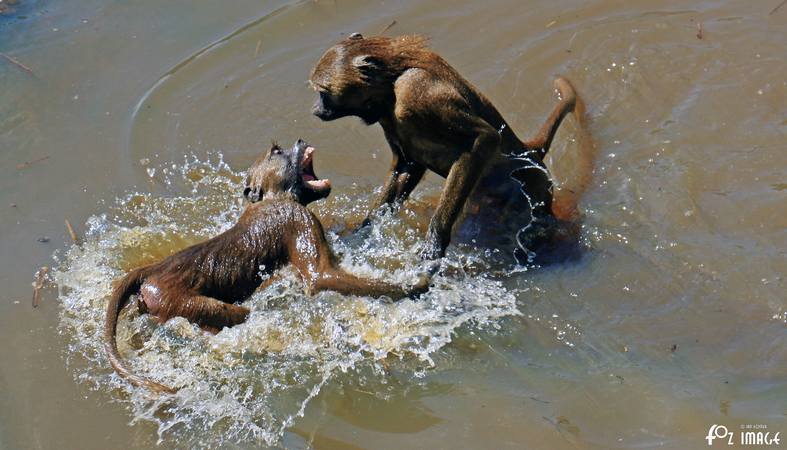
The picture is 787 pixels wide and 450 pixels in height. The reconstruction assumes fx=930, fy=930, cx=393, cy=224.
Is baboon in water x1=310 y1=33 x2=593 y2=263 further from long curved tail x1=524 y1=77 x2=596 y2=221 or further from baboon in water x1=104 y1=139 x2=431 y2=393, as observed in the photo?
baboon in water x1=104 y1=139 x2=431 y2=393

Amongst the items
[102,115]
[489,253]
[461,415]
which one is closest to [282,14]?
[102,115]

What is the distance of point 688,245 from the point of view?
661 cm

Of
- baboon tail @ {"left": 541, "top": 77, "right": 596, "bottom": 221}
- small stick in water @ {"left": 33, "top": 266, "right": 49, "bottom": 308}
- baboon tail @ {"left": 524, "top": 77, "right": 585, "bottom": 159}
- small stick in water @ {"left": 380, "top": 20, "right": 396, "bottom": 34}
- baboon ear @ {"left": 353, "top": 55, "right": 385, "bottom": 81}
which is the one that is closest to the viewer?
baboon ear @ {"left": 353, "top": 55, "right": 385, "bottom": 81}

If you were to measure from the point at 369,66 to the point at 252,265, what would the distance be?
1.53m

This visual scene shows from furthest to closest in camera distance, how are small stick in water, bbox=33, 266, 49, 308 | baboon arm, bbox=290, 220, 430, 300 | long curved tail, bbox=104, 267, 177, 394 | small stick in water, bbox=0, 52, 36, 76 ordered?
small stick in water, bbox=0, 52, 36, 76, small stick in water, bbox=33, 266, 49, 308, baboon arm, bbox=290, 220, 430, 300, long curved tail, bbox=104, 267, 177, 394

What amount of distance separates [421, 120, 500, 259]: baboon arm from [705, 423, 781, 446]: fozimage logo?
2.13 metres

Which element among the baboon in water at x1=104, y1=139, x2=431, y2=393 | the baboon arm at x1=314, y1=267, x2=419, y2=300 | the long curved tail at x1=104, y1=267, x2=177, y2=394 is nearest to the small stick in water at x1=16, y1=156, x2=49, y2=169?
the baboon in water at x1=104, y1=139, x2=431, y2=393

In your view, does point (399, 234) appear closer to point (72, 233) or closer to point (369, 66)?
point (369, 66)

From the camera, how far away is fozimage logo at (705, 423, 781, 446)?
499cm

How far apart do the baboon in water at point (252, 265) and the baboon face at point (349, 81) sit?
731mm

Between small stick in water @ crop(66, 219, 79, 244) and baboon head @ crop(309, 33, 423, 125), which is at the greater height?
baboon head @ crop(309, 33, 423, 125)

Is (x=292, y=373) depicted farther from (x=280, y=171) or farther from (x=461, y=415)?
(x=280, y=171)

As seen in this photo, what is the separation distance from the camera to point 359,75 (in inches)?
235

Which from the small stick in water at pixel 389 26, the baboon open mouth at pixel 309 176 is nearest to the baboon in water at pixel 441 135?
the baboon open mouth at pixel 309 176
